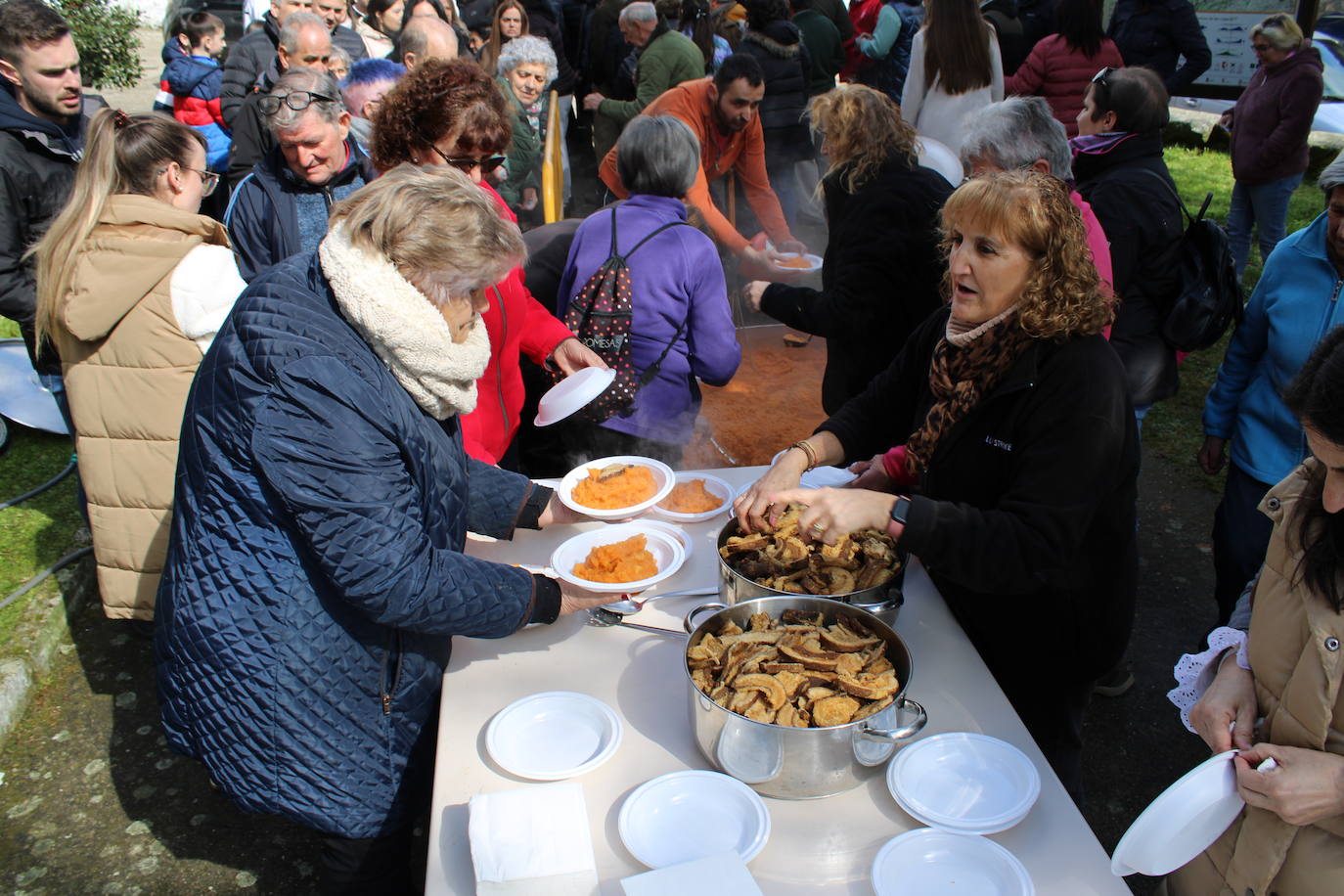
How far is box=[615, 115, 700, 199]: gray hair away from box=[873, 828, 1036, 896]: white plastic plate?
251cm

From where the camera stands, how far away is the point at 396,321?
176 cm

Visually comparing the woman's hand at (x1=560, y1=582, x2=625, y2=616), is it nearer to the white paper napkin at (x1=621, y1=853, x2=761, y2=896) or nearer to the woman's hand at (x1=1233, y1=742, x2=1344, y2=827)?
the white paper napkin at (x1=621, y1=853, x2=761, y2=896)

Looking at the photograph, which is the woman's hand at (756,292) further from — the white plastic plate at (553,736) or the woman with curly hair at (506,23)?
the woman with curly hair at (506,23)

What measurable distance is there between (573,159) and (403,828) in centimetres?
842

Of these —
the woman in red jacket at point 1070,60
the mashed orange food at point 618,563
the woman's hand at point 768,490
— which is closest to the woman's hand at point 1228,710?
the woman's hand at point 768,490

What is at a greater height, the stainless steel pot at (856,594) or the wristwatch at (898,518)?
the wristwatch at (898,518)

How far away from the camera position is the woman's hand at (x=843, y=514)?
6.63 feet

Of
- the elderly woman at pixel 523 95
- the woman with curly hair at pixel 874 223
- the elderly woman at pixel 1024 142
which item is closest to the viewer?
the elderly woman at pixel 1024 142

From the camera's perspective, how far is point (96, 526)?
311cm

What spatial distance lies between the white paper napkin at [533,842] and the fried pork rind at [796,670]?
1.06 feet

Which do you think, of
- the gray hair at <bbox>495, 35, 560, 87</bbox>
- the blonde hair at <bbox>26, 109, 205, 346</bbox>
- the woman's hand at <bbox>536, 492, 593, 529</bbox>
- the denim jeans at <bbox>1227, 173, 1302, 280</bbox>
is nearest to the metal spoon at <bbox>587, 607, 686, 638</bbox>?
the woman's hand at <bbox>536, 492, 593, 529</bbox>

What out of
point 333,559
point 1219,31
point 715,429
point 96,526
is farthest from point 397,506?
point 1219,31

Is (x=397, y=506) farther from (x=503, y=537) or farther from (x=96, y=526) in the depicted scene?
(x=96, y=526)

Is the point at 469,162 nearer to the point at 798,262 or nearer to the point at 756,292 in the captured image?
the point at 756,292
